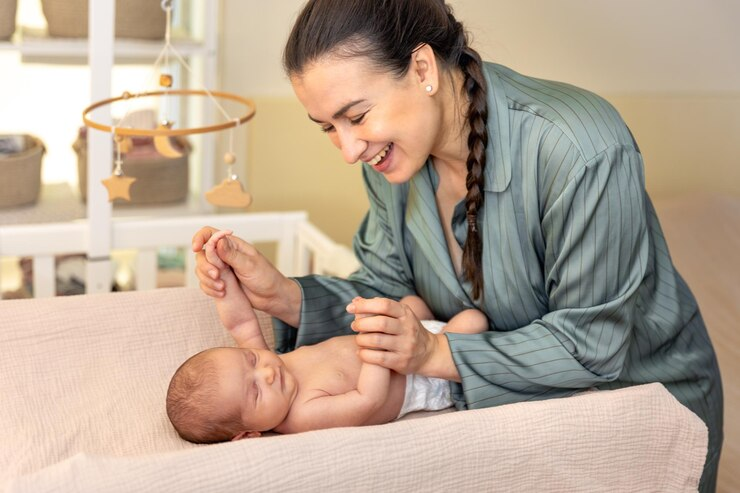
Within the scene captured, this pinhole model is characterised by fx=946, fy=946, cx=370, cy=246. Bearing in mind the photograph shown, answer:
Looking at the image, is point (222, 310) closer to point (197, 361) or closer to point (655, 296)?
point (197, 361)

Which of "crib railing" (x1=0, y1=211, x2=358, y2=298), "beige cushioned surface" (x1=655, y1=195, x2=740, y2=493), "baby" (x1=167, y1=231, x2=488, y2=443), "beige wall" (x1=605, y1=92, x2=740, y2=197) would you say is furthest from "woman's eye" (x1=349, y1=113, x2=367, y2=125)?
"beige wall" (x1=605, y1=92, x2=740, y2=197)

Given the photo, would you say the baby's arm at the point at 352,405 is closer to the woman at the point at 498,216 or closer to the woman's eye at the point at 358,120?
the woman at the point at 498,216

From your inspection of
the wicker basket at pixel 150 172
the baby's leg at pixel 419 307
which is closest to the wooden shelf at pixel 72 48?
the wicker basket at pixel 150 172

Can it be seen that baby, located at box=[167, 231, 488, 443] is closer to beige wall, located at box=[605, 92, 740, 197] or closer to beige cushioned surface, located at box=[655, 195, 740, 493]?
beige cushioned surface, located at box=[655, 195, 740, 493]

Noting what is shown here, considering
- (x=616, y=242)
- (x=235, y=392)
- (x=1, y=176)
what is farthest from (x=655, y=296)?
(x=1, y=176)

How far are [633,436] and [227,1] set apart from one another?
172cm

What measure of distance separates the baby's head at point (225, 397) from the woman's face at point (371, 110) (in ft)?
1.14

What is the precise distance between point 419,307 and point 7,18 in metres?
1.18

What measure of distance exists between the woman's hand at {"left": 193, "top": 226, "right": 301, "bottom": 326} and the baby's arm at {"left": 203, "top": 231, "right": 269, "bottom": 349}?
0.04 ft

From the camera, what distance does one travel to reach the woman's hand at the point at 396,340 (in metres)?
1.31

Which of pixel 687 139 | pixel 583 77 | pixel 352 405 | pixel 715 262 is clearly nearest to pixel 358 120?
pixel 352 405

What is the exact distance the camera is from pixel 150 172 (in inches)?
92.2

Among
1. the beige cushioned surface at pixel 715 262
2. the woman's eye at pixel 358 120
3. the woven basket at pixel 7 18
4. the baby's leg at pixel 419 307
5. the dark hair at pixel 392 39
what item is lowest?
the beige cushioned surface at pixel 715 262

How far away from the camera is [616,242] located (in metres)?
1.33
